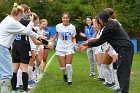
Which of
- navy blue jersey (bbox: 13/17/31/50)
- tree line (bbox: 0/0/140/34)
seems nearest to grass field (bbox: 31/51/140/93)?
navy blue jersey (bbox: 13/17/31/50)

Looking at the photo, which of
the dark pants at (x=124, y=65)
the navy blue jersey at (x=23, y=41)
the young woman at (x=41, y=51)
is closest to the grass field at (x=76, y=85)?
the young woman at (x=41, y=51)

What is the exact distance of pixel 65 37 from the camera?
1290 cm

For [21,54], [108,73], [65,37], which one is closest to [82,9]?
[65,37]

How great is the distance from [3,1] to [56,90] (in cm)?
3195

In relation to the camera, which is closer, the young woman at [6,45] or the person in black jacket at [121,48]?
the young woman at [6,45]

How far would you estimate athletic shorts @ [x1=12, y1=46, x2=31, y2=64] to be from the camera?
1026 centimetres

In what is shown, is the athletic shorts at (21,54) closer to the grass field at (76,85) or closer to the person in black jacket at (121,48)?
the grass field at (76,85)

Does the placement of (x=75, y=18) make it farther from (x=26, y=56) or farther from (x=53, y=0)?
(x=26, y=56)

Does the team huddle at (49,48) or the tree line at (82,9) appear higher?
the tree line at (82,9)

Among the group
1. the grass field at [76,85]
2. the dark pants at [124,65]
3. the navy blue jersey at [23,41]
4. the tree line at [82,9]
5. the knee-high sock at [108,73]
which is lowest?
the grass field at [76,85]

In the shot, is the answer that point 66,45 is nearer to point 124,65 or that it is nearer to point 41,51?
point 41,51

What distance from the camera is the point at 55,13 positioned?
4053cm

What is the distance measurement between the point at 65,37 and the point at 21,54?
9.52 feet

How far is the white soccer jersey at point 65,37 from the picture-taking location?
12812mm
